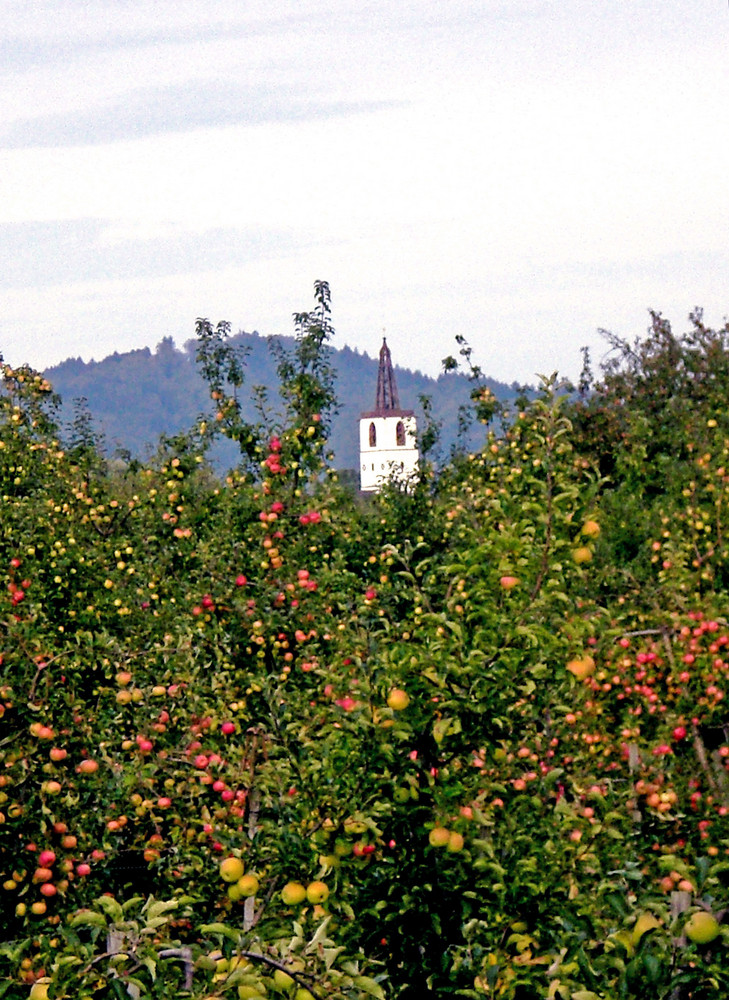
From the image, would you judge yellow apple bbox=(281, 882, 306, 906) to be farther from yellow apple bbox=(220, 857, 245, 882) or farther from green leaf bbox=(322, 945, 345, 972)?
green leaf bbox=(322, 945, 345, 972)

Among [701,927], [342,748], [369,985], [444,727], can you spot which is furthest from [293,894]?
[701,927]

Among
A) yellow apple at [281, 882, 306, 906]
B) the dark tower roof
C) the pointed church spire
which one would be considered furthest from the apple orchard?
the pointed church spire

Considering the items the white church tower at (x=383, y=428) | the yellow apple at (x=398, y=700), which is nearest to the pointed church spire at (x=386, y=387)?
the white church tower at (x=383, y=428)

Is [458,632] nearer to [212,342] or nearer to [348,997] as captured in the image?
[348,997]

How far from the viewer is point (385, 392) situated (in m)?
184

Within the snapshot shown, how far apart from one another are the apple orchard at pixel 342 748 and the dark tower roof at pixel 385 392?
16034 centimetres

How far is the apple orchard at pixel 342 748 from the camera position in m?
4.80

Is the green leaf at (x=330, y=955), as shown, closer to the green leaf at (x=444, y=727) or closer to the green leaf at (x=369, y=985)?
the green leaf at (x=369, y=985)

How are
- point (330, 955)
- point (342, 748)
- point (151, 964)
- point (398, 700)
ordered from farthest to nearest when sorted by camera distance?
1. point (342, 748)
2. point (398, 700)
3. point (330, 955)
4. point (151, 964)

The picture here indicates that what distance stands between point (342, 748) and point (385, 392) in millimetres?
179229

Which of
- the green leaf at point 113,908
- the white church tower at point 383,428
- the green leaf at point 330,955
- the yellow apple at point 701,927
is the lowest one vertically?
the green leaf at point 330,955

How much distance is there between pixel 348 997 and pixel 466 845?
1.57 m

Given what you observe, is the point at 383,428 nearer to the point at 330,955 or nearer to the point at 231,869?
the point at 231,869

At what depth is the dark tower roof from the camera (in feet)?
579
